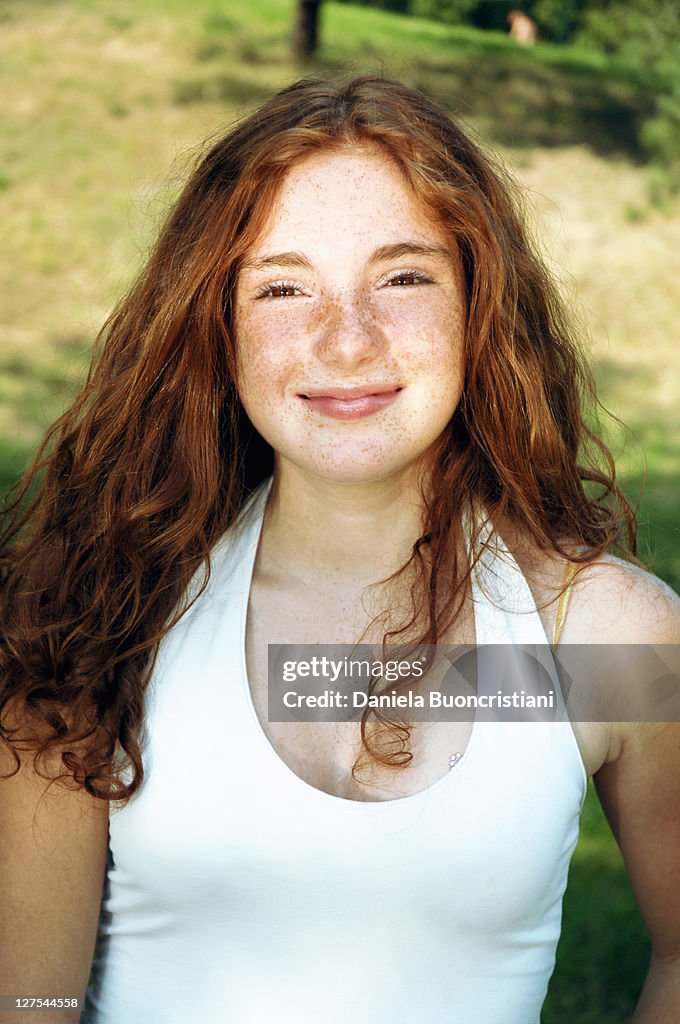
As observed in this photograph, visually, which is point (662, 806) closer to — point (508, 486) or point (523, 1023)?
point (523, 1023)

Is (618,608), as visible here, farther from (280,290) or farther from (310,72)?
(310,72)

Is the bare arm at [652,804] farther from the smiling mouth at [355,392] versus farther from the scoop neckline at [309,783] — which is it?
the smiling mouth at [355,392]

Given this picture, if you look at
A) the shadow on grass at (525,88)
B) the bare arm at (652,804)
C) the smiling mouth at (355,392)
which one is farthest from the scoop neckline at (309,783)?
the shadow on grass at (525,88)

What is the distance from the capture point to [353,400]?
1521 mm

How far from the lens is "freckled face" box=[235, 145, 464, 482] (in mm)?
1524

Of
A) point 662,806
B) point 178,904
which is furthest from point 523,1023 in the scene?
point 178,904

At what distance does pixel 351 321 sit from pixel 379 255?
0.10m

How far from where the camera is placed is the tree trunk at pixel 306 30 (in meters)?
5.96

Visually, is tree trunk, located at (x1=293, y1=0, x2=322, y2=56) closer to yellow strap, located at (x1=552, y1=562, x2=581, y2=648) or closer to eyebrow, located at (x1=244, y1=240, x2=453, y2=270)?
eyebrow, located at (x1=244, y1=240, x2=453, y2=270)

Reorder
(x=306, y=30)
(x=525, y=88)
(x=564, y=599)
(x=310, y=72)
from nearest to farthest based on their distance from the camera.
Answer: (x=564, y=599) < (x=310, y=72) < (x=525, y=88) < (x=306, y=30)

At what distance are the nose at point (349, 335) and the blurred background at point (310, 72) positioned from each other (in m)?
3.35

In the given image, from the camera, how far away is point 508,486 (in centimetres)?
172

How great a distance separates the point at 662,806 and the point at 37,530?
100 cm

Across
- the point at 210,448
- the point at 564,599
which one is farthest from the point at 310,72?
the point at 564,599
